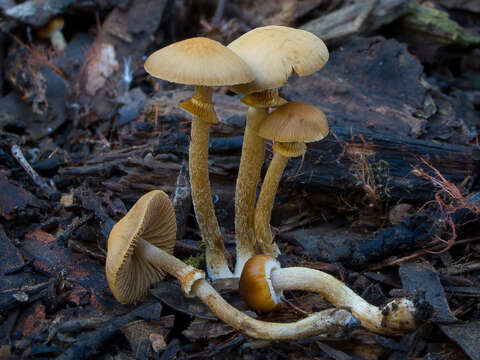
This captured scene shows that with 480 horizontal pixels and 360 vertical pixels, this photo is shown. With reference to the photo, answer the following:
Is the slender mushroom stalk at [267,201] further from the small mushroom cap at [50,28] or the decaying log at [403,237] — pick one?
the small mushroom cap at [50,28]

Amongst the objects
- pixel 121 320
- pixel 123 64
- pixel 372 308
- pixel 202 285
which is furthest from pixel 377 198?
pixel 123 64

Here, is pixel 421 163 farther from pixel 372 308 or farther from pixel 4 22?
pixel 4 22

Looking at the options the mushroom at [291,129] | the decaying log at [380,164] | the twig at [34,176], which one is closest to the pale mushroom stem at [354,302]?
the mushroom at [291,129]

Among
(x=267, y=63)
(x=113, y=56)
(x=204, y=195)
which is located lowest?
(x=204, y=195)

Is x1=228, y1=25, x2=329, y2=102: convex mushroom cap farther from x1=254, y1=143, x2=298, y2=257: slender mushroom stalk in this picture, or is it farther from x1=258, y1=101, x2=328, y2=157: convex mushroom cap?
x1=254, y1=143, x2=298, y2=257: slender mushroom stalk

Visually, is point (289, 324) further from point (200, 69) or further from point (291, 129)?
point (200, 69)

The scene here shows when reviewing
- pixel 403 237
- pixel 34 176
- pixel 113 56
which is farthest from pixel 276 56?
pixel 113 56

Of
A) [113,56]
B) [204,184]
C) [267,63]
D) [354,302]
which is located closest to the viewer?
[267,63]
